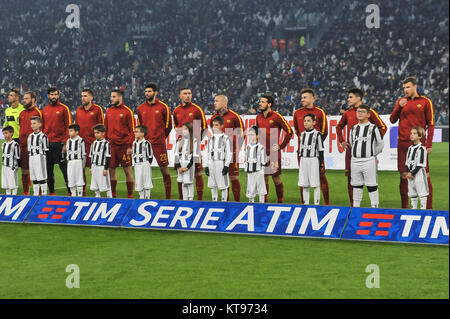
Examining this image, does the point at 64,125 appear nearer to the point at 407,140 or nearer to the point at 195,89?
the point at 407,140

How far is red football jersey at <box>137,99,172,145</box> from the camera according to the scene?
29.4 feet

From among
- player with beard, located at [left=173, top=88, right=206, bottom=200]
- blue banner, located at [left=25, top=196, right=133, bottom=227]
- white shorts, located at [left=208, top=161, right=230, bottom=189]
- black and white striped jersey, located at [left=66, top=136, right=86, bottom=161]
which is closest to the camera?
blue banner, located at [left=25, top=196, right=133, bottom=227]

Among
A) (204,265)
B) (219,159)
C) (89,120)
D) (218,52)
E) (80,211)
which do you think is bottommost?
(204,265)

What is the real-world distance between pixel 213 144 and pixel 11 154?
320 cm

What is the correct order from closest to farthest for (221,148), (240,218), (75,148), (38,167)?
(240,218)
(221,148)
(75,148)
(38,167)

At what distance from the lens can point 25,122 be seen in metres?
9.54

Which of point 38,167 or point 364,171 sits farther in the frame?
point 38,167

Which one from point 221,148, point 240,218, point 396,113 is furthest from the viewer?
point 221,148

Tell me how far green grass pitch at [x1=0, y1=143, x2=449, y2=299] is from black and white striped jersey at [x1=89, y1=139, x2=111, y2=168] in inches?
64.4

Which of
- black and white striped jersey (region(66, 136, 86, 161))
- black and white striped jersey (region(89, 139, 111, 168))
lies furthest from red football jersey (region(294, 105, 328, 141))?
black and white striped jersey (region(66, 136, 86, 161))

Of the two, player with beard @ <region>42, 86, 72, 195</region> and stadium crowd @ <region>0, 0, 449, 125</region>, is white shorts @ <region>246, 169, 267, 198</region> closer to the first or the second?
player with beard @ <region>42, 86, 72, 195</region>

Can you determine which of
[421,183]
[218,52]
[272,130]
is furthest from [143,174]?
[218,52]

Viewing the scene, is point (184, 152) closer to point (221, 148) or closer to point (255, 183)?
point (221, 148)

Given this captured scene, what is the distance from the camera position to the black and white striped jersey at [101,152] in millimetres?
8758
